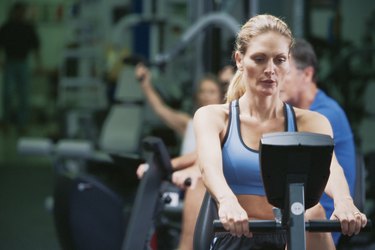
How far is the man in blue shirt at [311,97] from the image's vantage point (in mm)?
3889

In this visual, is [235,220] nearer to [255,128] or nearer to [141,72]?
[255,128]

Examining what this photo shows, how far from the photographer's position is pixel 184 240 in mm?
4215

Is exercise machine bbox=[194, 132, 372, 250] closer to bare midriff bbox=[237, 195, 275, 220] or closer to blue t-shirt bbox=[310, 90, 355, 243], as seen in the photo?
bare midriff bbox=[237, 195, 275, 220]

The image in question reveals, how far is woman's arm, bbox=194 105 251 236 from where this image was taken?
2.53 m

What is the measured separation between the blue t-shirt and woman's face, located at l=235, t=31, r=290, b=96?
3.31 ft

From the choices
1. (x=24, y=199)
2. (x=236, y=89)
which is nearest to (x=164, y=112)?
(x=24, y=199)

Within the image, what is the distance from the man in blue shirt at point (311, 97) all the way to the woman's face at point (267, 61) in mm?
1063

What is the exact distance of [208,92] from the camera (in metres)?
5.82

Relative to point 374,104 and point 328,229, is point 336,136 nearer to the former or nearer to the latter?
point 328,229

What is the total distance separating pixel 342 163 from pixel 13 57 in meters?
9.28

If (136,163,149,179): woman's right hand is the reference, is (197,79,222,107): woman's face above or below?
below

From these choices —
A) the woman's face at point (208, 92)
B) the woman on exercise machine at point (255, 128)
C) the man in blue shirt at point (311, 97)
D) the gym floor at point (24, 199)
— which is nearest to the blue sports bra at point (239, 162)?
the woman on exercise machine at point (255, 128)

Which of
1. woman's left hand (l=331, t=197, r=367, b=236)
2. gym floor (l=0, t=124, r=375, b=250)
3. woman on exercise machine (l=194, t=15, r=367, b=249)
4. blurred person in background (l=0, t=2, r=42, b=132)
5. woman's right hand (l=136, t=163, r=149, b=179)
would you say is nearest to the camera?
woman's left hand (l=331, t=197, r=367, b=236)

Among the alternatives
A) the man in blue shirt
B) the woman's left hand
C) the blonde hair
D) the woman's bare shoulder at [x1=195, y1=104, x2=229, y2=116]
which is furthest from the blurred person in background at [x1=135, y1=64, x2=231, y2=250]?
the woman's left hand
